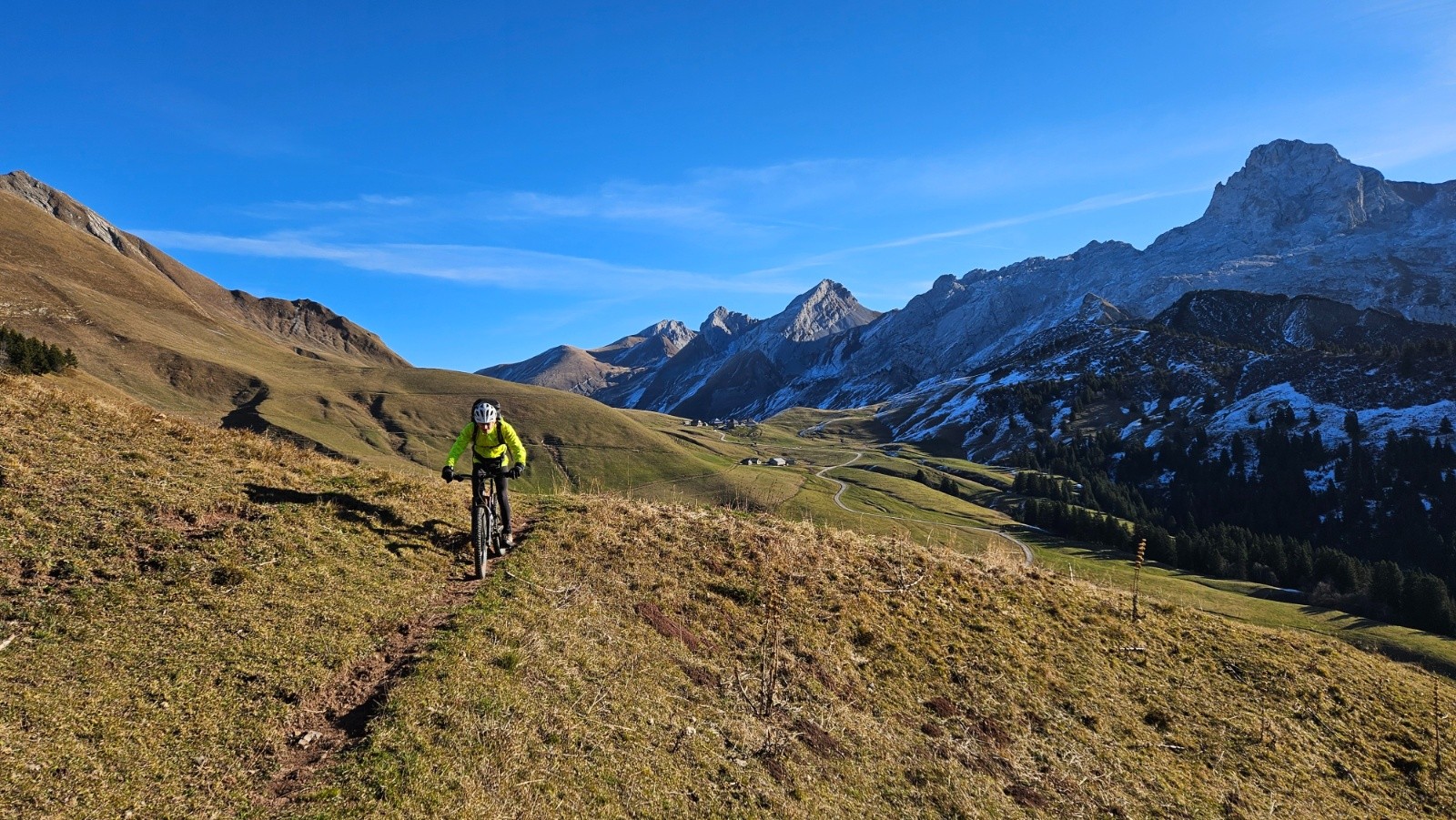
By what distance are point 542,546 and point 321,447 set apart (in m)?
145

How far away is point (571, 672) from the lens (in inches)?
494

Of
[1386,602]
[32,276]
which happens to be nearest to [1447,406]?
[1386,602]

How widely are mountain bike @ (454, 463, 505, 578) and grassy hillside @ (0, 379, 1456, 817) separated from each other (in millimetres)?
678

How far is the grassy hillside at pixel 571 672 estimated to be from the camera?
8719 mm

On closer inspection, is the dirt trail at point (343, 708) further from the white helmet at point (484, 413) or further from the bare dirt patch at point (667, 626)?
the white helmet at point (484, 413)

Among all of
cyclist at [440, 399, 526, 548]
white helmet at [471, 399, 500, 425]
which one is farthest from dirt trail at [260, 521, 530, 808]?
white helmet at [471, 399, 500, 425]

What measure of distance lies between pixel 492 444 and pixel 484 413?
2.80 feet

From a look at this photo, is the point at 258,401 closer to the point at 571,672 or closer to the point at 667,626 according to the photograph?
the point at 667,626

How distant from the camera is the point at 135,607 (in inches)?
418

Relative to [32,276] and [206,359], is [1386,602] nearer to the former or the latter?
[206,359]

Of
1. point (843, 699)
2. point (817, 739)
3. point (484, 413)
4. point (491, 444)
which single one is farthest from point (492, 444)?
point (843, 699)

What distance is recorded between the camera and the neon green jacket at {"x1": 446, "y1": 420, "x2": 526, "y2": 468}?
1661cm

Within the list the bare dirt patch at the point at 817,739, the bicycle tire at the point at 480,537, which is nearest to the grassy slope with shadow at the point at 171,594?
the bicycle tire at the point at 480,537

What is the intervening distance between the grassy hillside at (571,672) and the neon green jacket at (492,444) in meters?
2.73
